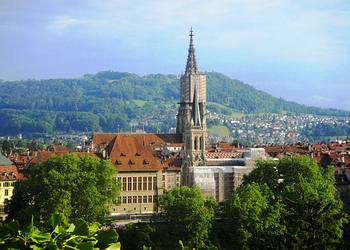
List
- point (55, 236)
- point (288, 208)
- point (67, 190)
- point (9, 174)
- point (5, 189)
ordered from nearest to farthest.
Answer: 1. point (55, 236)
2. point (288, 208)
3. point (67, 190)
4. point (5, 189)
5. point (9, 174)

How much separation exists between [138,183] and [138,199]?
2044 mm

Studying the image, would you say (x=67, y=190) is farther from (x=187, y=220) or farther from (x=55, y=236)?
(x=55, y=236)

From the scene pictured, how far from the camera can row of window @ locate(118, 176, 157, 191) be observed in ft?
274

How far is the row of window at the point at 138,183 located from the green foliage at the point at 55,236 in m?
74.4

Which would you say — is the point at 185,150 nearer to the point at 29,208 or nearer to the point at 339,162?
the point at 339,162

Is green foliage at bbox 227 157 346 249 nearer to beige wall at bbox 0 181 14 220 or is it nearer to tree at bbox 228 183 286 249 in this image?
tree at bbox 228 183 286 249

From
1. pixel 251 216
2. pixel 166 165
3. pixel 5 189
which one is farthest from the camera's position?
pixel 166 165

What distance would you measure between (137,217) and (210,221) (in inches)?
718

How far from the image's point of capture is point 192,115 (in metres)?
104

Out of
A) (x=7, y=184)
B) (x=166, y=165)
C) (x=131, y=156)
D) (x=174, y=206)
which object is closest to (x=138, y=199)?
(x=131, y=156)

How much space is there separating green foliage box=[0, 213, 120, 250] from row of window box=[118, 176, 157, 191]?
74430mm

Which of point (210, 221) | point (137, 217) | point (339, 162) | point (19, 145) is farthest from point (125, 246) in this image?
point (19, 145)

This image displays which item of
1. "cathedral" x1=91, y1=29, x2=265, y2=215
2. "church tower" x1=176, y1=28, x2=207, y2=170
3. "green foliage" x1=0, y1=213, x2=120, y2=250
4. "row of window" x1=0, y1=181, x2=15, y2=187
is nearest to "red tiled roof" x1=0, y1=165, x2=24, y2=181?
"row of window" x1=0, y1=181, x2=15, y2=187

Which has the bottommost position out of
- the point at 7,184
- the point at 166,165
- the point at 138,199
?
the point at 138,199
